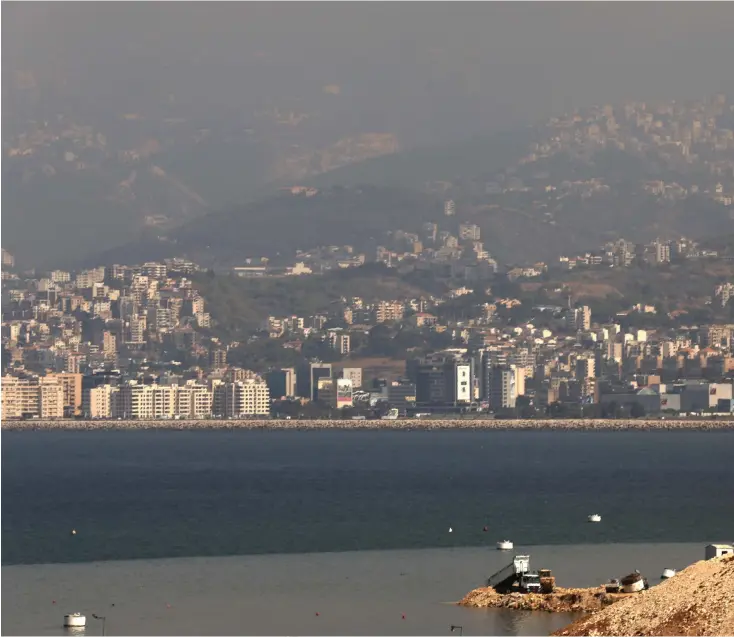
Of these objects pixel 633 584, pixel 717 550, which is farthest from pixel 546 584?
pixel 717 550

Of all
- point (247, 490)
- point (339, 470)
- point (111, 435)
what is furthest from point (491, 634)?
point (111, 435)

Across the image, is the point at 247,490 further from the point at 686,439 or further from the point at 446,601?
the point at 686,439

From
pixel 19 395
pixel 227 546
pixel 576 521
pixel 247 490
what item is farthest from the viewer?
pixel 19 395

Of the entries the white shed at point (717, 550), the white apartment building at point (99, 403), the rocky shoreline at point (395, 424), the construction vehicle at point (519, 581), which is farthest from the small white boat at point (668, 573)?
the white apartment building at point (99, 403)

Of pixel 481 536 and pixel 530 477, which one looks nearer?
pixel 481 536

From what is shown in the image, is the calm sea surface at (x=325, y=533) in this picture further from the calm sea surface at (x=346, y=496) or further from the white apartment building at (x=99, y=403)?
the white apartment building at (x=99, y=403)

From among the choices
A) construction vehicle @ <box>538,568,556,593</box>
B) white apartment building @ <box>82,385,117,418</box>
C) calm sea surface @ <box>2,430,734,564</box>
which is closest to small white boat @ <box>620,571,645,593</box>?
construction vehicle @ <box>538,568,556,593</box>
